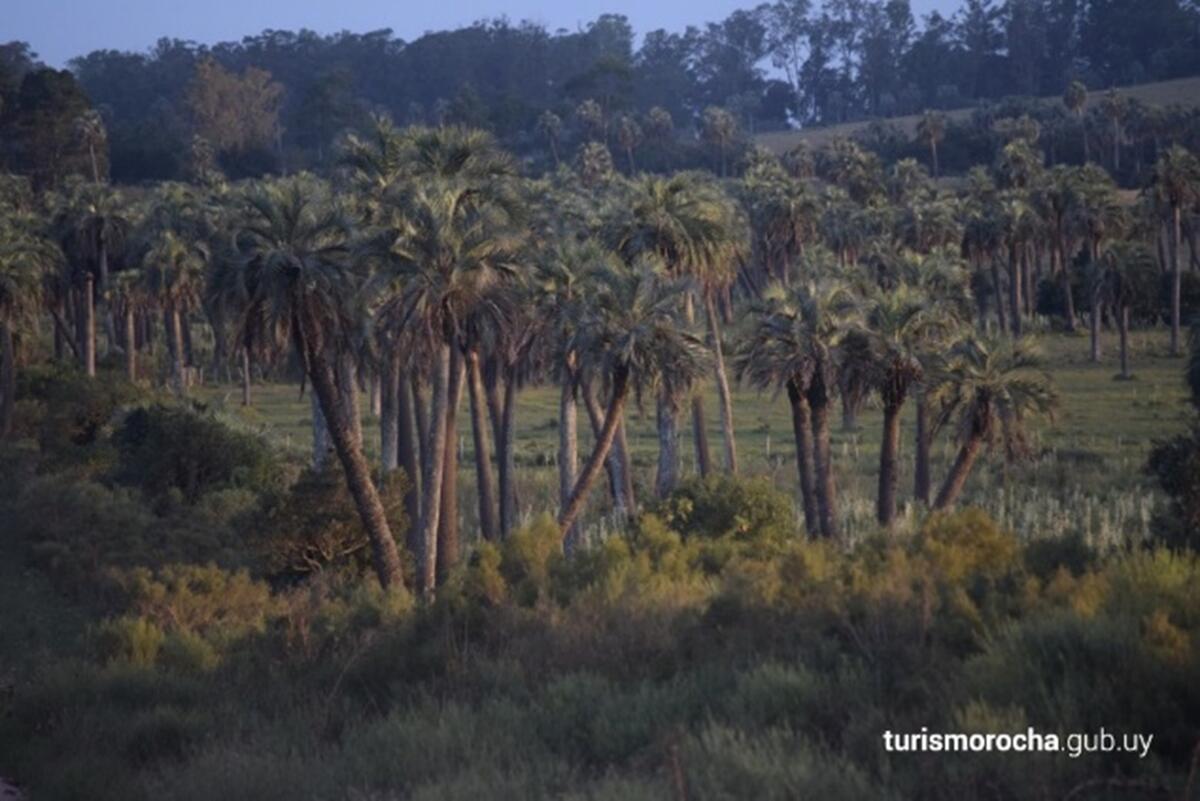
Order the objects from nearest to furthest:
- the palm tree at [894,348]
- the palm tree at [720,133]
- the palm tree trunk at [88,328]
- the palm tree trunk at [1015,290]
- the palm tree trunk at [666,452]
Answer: the palm tree at [894,348], the palm tree trunk at [666,452], the palm tree trunk at [88,328], the palm tree trunk at [1015,290], the palm tree at [720,133]

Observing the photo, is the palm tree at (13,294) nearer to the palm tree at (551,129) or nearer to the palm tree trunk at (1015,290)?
the palm tree trunk at (1015,290)

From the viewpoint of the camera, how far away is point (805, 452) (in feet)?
121

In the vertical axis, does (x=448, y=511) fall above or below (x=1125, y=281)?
below

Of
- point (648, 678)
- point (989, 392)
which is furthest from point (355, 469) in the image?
point (648, 678)

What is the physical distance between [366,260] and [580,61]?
174 m

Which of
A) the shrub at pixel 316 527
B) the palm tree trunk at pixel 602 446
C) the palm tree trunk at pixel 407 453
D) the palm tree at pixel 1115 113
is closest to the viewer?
the palm tree trunk at pixel 602 446

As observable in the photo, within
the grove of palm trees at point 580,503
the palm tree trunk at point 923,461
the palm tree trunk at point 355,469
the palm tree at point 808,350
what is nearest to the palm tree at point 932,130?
the grove of palm trees at point 580,503

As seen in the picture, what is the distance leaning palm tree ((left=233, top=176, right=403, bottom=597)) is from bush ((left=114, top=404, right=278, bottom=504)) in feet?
52.8

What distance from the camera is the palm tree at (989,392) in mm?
33281

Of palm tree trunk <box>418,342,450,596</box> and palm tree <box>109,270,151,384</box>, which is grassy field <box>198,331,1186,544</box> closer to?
palm tree <box>109,270,151,384</box>

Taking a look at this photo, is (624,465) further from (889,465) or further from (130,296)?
(130,296)

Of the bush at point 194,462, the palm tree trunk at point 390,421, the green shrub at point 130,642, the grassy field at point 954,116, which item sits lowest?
the bush at point 194,462

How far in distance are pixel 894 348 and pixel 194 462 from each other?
23631 mm

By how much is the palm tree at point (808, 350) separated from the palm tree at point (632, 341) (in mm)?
2038
